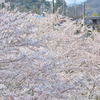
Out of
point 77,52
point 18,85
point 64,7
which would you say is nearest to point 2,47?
point 18,85

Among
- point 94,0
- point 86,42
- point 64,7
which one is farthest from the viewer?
point 94,0

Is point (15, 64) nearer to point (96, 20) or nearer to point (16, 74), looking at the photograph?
point (16, 74)

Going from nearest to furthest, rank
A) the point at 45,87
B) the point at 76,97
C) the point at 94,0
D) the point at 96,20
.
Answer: the point at 45,87 → the point at 76,97 → the point at 94,0 → the point at 96,20

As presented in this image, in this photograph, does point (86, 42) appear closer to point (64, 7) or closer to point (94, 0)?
point (64, 7)

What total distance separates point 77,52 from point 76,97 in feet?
7.76

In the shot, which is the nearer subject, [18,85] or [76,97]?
[18,85]

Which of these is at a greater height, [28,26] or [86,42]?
[28,26]

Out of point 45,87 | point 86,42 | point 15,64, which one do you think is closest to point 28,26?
point 15,64

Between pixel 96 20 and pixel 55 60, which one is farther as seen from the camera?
pixel 96 20

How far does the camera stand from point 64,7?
53.3 ft

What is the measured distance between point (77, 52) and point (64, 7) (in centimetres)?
1091

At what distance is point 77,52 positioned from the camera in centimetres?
608

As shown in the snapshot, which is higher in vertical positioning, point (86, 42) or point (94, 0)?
point (94, 0)

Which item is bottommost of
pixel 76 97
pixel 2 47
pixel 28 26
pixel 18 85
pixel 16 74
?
pixel 76 97
